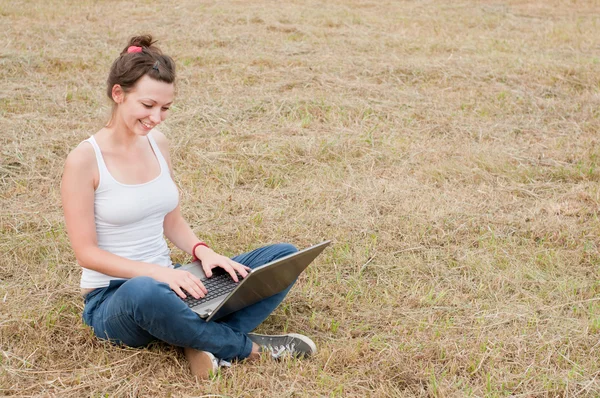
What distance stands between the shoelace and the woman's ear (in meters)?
1.12

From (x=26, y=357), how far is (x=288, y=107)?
3708mm

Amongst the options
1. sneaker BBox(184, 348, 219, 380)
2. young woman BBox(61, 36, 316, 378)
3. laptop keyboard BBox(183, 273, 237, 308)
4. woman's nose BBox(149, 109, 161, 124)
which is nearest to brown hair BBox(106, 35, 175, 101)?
young woman BBox(61, 36, 316, 378)

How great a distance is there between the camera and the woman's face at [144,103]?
2803 millimetres

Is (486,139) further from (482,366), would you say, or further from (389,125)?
(482,366)

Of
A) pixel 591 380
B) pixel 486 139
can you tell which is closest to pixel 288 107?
pixel 486 139

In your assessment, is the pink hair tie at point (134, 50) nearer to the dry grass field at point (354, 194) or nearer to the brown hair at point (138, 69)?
the brown hair at point (138, 69)

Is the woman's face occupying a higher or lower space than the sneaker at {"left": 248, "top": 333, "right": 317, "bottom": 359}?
higher

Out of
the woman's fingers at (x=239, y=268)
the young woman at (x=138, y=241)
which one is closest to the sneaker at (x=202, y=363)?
the young woman at (x=138, y=241)

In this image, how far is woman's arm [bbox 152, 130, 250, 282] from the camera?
3006mm

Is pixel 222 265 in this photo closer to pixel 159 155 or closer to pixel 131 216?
pixel 131 216

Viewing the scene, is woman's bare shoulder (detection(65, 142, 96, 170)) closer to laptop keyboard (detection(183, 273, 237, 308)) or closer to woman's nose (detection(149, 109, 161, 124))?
woman's nose (detection(149, 109, 161, 124))

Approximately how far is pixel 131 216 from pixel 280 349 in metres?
0.79

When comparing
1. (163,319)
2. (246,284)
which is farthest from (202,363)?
(246,284)

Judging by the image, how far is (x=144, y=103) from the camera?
9.23 ft
